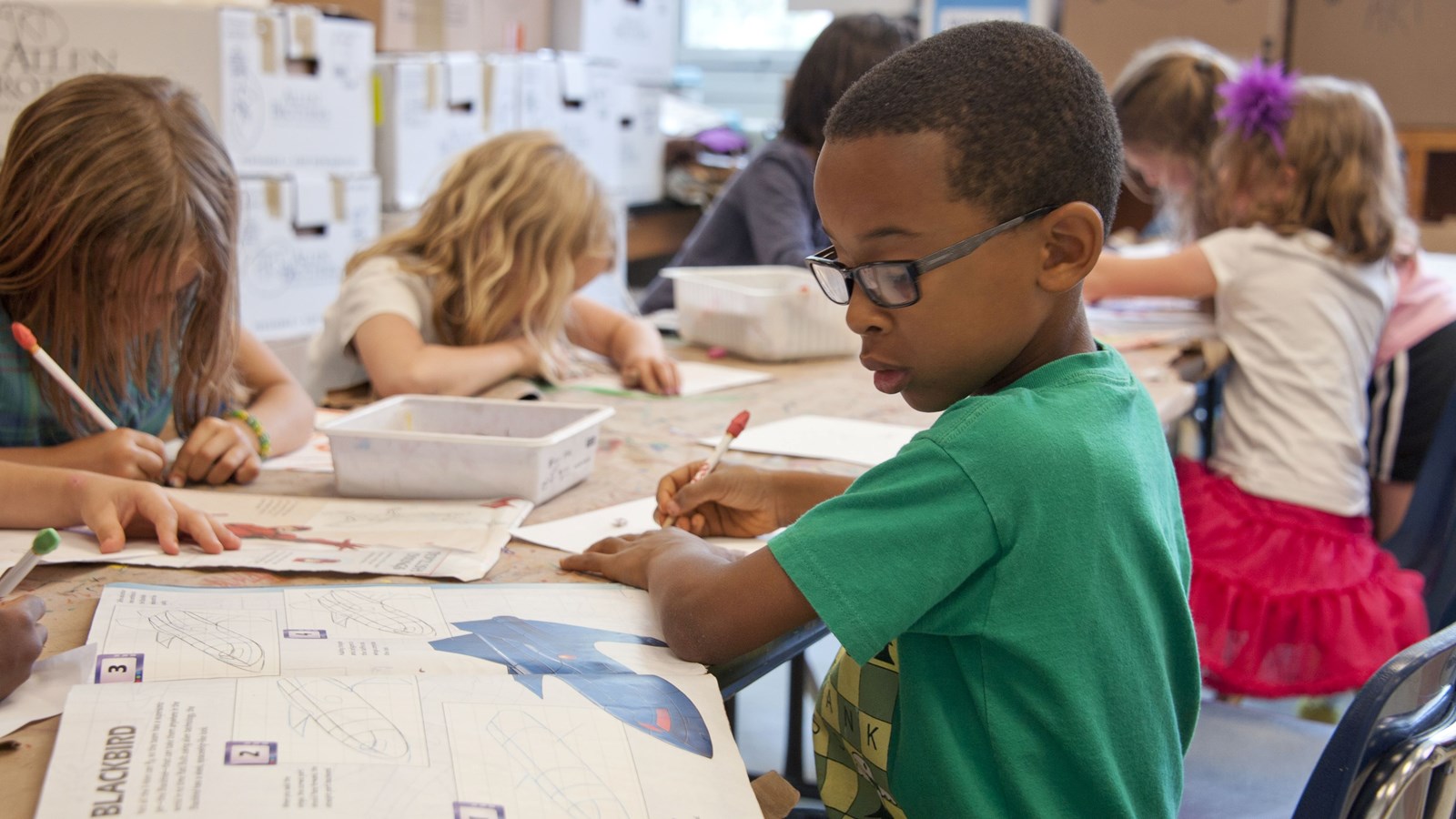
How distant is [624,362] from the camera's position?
1767 millimetres

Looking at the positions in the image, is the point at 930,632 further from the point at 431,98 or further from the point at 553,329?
the point at 431,98

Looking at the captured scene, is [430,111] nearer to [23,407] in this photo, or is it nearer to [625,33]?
[625,33]

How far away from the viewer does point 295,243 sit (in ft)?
8.36

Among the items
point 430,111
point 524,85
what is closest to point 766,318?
point 430,111

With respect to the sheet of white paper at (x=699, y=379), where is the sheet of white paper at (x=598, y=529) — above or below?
above

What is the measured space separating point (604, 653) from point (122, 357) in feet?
2.29

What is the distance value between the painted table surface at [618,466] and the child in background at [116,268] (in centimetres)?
11

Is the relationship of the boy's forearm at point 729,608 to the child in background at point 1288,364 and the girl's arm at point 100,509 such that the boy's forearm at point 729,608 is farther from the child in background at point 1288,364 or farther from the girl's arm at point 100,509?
the child in background at point 1288,364

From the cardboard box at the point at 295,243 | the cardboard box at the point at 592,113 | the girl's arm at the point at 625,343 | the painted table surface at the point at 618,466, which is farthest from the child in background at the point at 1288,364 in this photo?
the cardboard box at the point at 592,113

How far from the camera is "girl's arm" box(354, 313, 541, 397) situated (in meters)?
1.54

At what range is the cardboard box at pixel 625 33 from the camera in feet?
11.5

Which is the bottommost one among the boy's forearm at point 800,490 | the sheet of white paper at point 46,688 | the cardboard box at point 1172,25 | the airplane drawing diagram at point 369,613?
the airplane drawing diagram at point 369,613

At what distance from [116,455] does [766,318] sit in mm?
962

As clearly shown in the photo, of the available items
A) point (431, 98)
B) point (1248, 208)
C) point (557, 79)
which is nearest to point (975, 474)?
point (1248, 208)
